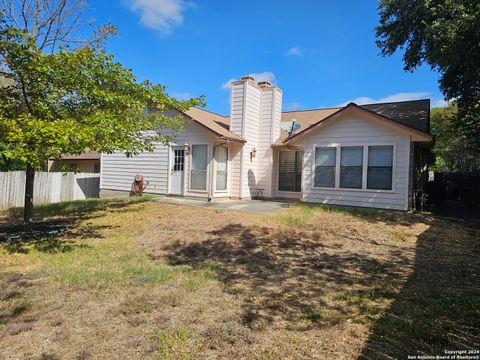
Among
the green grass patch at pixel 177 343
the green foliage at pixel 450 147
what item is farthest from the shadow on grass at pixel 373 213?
the green foliage at pixel 450 147

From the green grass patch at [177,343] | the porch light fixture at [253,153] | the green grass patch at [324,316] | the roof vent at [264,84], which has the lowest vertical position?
the green grass patch at [177,343]

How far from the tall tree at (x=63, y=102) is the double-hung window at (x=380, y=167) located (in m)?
7.59

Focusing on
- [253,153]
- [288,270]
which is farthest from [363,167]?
[288,270]

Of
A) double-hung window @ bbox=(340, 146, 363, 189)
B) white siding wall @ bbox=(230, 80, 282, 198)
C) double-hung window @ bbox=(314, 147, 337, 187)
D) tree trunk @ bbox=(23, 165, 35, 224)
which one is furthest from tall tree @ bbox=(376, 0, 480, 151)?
tree trunk @ bbox=(23, 165, 35, 224)

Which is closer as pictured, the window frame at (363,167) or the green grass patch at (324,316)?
the green grass patch at (324,316)

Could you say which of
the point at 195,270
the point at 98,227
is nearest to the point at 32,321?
the point at 195,270

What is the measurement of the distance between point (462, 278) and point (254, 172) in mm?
10606

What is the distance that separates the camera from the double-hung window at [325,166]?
1260 cm

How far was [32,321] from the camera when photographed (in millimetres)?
3732

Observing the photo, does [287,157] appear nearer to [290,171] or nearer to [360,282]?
[290,171]

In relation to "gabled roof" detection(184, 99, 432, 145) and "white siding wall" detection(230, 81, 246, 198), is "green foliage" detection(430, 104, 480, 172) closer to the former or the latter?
"gabled roof" detection(184, 99, 432, 145)

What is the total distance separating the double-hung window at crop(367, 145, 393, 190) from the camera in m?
11.5

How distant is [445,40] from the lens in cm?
1024

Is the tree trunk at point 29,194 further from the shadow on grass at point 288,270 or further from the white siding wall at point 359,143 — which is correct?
the white siding wall at point 359,143
